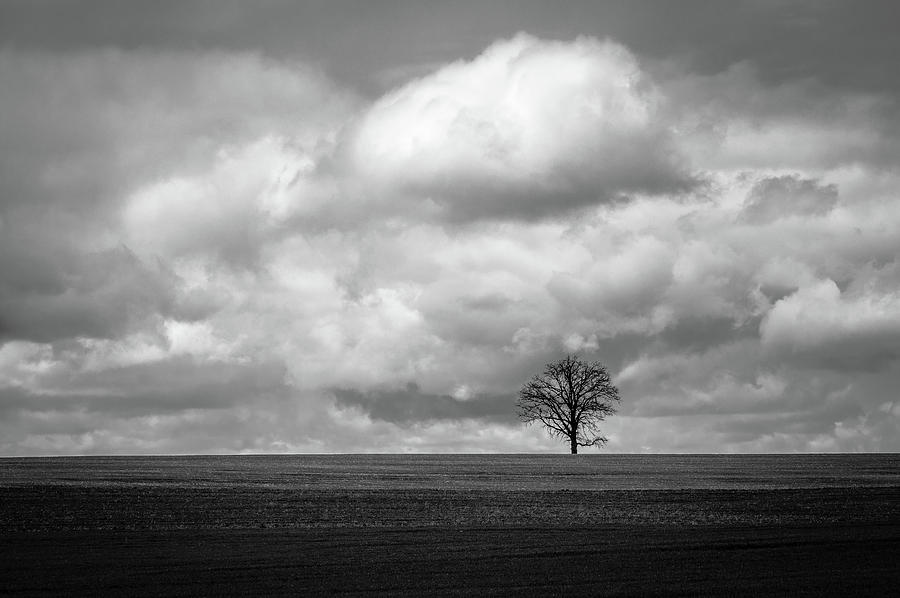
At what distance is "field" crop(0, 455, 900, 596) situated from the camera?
23703 mm

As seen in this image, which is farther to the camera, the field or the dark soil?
the field

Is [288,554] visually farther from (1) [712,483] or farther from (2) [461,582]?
(1) [712,483]

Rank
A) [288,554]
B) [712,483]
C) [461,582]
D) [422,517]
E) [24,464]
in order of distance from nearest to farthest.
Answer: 1. [461,582]
2. [288,554]
3. [422,517]
4. [712,483]
5. [24,464]

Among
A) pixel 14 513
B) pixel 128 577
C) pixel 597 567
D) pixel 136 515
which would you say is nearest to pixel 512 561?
pixel 597 567

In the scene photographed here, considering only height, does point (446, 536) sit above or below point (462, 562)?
above

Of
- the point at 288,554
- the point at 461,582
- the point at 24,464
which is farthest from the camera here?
the point at 24,464

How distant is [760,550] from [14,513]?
92.8ft

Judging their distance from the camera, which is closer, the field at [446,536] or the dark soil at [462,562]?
the dark soil at [462,562]

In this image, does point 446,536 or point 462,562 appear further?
point 446,536

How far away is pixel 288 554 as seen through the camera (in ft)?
93.2

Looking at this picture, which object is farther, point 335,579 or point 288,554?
point 288,554

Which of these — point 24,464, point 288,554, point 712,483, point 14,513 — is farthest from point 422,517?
→ point 24,464

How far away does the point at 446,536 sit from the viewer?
1277 inches

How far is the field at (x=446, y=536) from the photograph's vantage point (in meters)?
23.7
